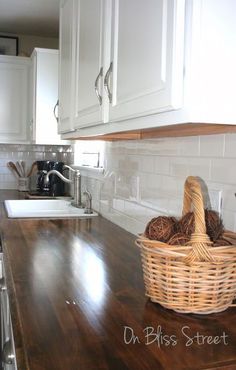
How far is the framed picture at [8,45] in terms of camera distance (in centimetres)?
373

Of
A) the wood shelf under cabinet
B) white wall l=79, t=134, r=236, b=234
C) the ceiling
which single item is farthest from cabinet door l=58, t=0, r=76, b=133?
the ceiling

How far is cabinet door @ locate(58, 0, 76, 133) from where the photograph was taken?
2053 mm

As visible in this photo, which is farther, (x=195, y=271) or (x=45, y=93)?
(x=45, y=93)

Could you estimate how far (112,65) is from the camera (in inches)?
55.3

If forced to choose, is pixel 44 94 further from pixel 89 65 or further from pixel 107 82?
pixel 107 82

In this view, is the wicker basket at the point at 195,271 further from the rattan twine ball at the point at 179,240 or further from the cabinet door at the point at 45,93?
the cabinet door at the point at 45,93

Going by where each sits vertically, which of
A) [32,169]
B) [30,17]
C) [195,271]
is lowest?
[195,271]

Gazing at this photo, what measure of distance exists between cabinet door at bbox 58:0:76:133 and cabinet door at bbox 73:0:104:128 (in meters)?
0.12

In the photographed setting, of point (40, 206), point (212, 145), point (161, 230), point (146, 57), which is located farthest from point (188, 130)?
point (40, 206)

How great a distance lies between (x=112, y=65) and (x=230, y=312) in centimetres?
87

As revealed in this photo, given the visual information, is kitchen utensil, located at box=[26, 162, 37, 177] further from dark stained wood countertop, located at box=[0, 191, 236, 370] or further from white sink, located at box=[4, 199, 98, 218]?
dark stained wood countertop, located at box=[0, 191, 236, 370]

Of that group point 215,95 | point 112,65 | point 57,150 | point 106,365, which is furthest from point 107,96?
point 57,150

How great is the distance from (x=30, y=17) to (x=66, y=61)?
143 centimetres

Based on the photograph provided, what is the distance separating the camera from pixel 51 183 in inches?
134
